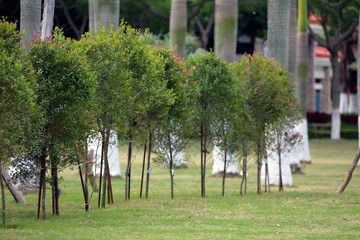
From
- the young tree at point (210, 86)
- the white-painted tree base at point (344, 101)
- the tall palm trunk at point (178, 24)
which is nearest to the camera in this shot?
the young tree at point (210, 86)

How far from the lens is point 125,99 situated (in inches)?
568

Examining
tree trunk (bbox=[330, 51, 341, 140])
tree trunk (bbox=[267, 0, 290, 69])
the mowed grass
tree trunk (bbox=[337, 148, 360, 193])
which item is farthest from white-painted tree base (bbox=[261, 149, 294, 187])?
tree trunk (bbox=[330, 51, 341, 140])

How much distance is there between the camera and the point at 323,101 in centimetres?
5678

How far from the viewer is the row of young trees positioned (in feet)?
38.4

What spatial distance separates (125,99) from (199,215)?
10.4ft

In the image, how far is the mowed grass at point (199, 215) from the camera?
36.9 ft

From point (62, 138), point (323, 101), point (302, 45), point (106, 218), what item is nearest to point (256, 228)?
point (106, 218)

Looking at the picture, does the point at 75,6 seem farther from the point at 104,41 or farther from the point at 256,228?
the point at 256,228

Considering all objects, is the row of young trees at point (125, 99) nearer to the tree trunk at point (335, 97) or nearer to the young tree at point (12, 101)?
the young tree at point (12, 101)

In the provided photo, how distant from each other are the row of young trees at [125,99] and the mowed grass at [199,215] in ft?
2.75

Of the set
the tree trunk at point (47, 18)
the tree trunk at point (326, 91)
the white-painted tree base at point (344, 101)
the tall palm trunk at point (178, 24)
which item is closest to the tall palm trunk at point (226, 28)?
the tall palm trunk at point (178, 24)

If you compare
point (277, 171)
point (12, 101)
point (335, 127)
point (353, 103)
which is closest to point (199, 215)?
point (12, 101)

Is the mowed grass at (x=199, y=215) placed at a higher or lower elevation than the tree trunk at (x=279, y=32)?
lower

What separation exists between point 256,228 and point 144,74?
495 centimetres
